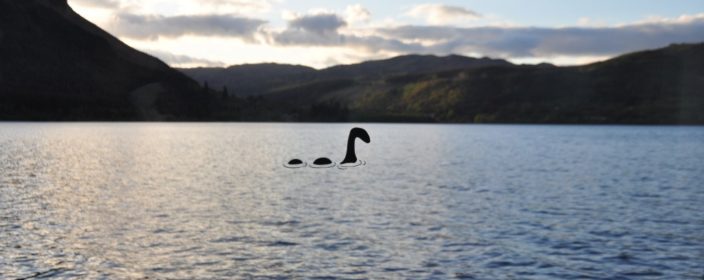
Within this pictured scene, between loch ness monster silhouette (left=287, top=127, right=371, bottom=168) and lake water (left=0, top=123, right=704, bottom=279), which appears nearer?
loch ness monster silhouette (left=287, top=127, right=371, bottom=168)

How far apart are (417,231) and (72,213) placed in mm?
24865

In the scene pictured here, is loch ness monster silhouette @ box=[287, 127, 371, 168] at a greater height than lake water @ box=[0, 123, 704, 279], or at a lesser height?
greater

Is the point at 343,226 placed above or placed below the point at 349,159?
below

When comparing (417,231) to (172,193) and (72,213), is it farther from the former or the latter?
(172,193)

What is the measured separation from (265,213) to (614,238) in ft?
78.2

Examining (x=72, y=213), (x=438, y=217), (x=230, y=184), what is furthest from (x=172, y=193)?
(x=438, y=217)

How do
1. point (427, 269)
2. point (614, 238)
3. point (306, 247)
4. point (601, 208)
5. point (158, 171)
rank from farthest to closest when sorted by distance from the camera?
point (158, 171) → point (601, 208) → point (614, 238) → point (306, 247) → point (427, 269)

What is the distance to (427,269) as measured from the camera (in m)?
33.3

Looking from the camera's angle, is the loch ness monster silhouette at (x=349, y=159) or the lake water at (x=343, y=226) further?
the lake water at (x=343, y=226)

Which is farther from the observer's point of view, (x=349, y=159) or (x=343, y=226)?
(x=343, y=226)

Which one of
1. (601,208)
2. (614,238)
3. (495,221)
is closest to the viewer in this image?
(614,238)

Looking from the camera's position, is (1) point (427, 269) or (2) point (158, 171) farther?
(2) point (158, 171)

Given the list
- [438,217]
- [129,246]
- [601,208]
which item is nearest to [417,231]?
[438,217]

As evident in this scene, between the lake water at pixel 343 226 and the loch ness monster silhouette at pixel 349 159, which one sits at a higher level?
the loch ness monster silhouette at pixel 349 159
